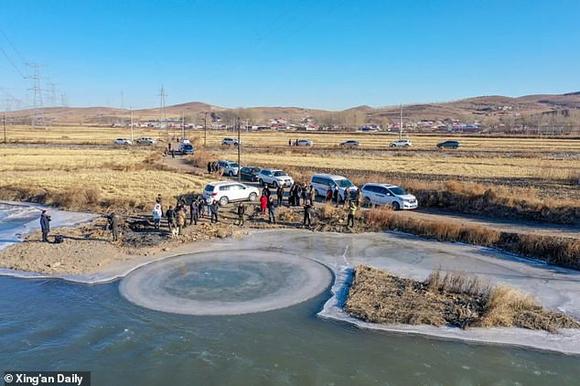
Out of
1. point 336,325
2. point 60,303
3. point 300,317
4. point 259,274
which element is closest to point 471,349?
point 336,325

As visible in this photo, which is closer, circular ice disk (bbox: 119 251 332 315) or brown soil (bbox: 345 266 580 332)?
brown soil (bbox: 345 266 580 332)

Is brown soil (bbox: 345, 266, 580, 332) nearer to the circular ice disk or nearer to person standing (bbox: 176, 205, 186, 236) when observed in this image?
the circular ice disk

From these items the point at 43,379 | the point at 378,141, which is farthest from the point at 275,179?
the point at 378,141

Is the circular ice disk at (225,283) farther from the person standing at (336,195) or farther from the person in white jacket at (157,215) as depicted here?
the person standing at (336,195)

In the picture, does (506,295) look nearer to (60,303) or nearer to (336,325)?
(336,325)

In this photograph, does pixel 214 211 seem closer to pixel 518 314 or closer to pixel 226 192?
pixel 226 192

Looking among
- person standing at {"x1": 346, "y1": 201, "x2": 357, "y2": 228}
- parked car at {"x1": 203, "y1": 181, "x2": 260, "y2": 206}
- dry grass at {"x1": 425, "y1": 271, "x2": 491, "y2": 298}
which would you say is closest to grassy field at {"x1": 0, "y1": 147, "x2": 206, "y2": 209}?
parked car at {"x1": 203, "y1": 181, "x2": 260, "y2": 206}

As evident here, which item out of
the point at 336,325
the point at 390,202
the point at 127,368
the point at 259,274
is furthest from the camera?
the point at 390,202

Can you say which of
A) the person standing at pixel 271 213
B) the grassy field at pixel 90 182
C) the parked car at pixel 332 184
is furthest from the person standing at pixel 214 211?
the parked car at pixel 332 184
